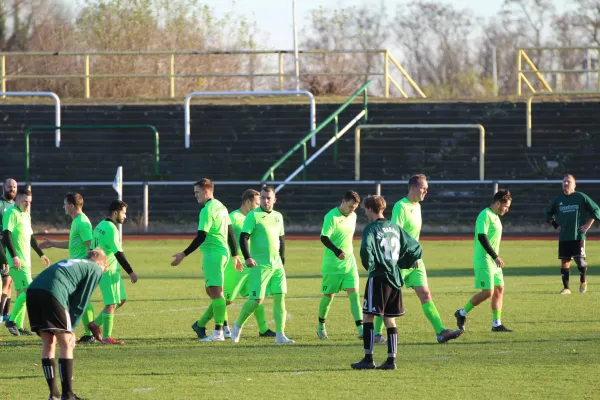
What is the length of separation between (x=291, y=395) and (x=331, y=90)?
32.0 metres

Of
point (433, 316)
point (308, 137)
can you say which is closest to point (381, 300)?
point (433, 316)

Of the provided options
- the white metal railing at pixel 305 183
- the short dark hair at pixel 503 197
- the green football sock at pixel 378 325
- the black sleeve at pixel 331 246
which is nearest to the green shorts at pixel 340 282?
the black sleeve at pixel 331 246

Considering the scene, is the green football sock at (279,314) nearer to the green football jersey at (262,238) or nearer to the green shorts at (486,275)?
the green football jersey at (262,238)

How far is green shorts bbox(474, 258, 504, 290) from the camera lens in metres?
13.0

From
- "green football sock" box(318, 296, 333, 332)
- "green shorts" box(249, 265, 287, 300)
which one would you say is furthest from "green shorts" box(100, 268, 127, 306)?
"green football sock" box(318, 296, 333, 332)

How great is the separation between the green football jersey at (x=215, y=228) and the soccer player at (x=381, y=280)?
2595 mm

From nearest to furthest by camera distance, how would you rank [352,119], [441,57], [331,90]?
[352,119] < [331,90] < [441,57]

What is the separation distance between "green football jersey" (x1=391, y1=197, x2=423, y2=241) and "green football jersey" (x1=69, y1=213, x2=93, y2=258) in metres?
3.48

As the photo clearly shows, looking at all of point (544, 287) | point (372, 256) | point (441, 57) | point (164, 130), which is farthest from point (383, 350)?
point (441, 57)

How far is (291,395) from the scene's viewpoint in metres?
9.16

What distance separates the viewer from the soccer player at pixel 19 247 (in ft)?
43.6

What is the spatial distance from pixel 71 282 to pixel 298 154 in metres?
23.7

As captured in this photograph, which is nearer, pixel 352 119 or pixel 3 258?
pixel 3 258

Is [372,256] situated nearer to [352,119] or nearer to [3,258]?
[3,258]
